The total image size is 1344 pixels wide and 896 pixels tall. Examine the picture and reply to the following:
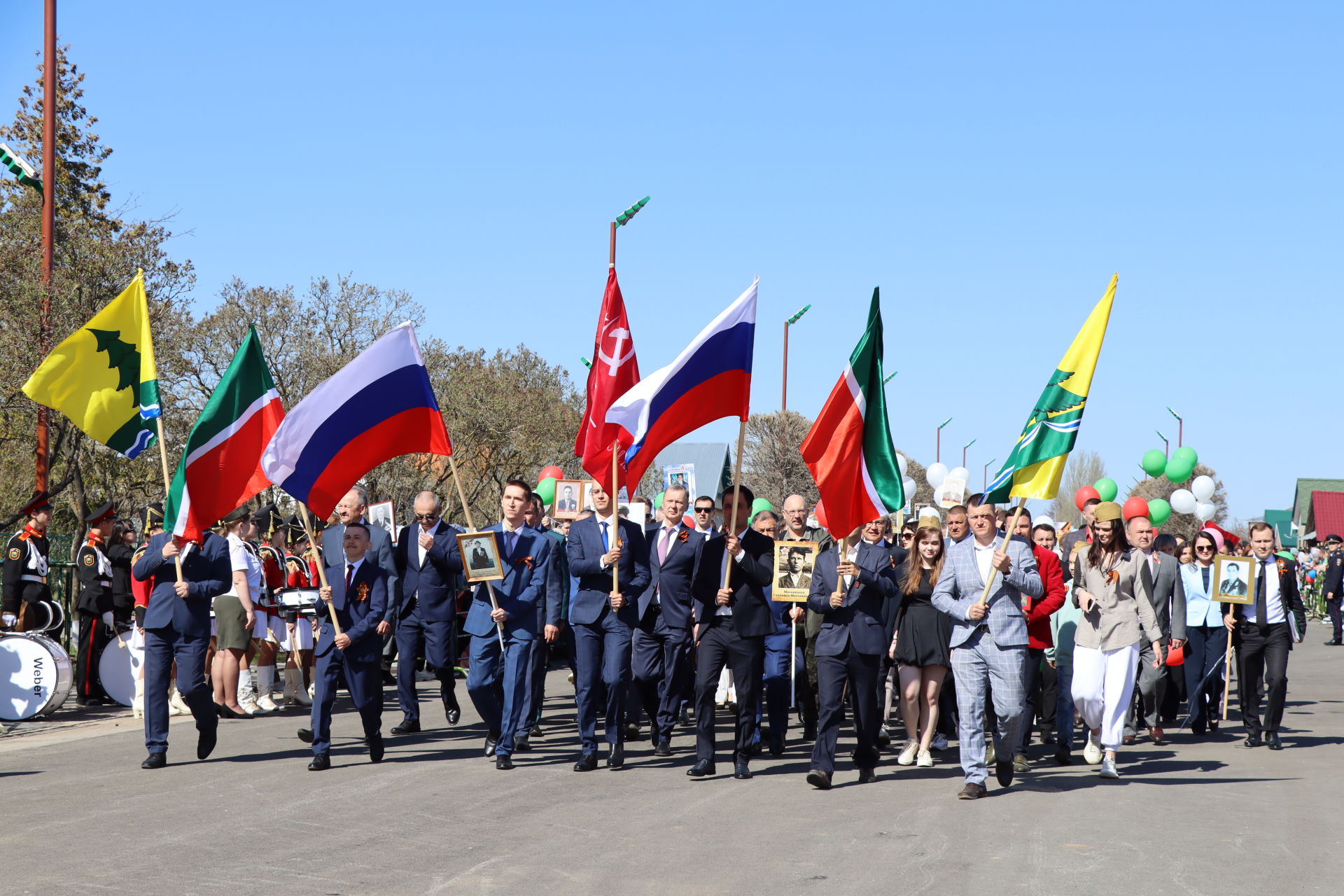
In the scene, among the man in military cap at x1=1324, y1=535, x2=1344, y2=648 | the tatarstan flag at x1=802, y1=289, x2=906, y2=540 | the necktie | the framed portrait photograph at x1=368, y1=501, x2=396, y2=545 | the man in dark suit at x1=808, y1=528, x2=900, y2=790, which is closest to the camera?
the man in dark suit at x1=808, y1=528, x2=900, y2=790

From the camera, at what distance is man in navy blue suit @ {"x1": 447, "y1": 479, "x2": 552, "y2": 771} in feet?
33.6

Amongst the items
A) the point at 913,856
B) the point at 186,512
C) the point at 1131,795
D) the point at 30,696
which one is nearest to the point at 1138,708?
the point at 1131,795

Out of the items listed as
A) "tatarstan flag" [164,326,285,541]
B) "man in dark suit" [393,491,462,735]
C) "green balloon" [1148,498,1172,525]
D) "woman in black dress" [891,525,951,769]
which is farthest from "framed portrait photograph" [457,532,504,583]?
"green balloon" [1148,498,1172,525]

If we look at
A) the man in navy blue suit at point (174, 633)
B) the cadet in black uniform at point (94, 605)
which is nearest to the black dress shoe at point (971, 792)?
the man in navy blue suit at point (174, 633)

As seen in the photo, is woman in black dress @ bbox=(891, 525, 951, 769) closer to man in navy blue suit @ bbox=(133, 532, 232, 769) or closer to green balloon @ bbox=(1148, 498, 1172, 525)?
man in navy blue suit @ bbox=(133, 532, 232, 769)

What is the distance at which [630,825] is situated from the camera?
26.0 feet

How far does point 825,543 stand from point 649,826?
3.18 meters

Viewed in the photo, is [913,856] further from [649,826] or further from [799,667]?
[799,667]

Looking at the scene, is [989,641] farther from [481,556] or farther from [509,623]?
[481,556]

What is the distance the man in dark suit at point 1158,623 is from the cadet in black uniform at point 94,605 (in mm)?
9661

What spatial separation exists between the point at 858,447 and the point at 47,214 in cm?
1073

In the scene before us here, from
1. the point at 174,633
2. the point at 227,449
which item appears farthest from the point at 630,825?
the point at 227,449

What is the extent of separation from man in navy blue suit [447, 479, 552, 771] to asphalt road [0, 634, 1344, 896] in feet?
1.54

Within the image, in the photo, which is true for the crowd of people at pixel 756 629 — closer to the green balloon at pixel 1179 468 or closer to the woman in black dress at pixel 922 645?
the woman in black dress at pixel 922 645
